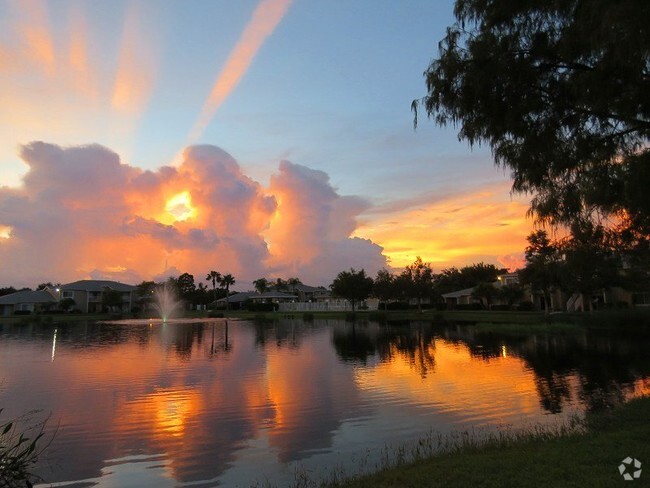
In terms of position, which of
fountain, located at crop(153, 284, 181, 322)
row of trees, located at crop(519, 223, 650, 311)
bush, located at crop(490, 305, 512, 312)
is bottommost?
bush, located at crop(490, 305, 512, 312)

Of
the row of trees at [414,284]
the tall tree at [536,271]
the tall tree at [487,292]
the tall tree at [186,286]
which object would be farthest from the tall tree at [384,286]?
the tall tree at [186,286]

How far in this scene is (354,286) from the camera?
293ft

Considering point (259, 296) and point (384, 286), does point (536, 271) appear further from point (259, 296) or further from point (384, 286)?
point (259, 296)

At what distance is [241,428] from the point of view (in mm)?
13312

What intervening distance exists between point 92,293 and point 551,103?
110 metres

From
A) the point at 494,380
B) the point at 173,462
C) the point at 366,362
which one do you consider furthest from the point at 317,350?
the point at 173,462

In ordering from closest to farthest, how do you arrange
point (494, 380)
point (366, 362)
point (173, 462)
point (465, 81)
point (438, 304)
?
point (465, 81), point (173, 462), point (494, 380), point (366, 362), point (438, 304)

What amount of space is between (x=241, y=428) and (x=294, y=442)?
2037mm

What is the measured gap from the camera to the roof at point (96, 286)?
103 meters

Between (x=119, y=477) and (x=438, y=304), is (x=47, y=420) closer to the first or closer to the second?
(x=119, y=477)

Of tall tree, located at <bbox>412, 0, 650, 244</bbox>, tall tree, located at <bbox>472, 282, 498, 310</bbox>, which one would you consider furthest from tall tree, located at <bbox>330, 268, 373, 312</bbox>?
tall tree, located at <bbox>412, 0, 650, 244</bbox>

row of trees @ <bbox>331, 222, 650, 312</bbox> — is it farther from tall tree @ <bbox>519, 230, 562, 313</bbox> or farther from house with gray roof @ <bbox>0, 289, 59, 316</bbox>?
house with gray roof @ <bbox>0, 289, 59, 316</bbox>

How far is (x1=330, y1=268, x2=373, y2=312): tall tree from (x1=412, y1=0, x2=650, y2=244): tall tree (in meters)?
79.5

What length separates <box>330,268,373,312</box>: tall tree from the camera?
89381 millimetres
